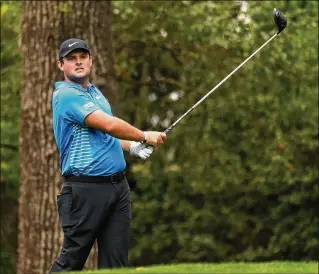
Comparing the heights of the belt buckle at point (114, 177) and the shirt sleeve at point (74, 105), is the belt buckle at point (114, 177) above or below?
below

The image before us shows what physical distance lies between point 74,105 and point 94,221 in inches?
28.7

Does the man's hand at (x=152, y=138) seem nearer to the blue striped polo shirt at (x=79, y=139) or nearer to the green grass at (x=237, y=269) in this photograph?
the blue striped polo shirt at (x=79, y=139)

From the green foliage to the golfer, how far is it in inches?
282

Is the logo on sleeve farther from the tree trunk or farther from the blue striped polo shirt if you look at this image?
the tree trunk

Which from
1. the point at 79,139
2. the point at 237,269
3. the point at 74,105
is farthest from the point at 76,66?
the point at 237,269

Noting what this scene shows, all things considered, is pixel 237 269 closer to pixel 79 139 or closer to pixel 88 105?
pixel 79 139

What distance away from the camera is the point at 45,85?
32.3ft

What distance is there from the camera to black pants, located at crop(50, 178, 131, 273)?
20.5 ft

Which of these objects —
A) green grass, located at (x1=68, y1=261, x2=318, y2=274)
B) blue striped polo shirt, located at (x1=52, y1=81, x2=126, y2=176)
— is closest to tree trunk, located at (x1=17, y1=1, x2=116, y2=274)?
green grass, located at (x1=68, y1=261, x2=318, y2=274)

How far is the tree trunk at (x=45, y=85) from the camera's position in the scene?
9781 millimetres

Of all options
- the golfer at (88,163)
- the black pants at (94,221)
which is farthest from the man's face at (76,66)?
the black pants at (94,221)

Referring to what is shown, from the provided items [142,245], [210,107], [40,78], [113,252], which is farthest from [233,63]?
[113,252]

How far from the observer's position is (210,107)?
57.6ft

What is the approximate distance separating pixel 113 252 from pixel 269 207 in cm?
1345
